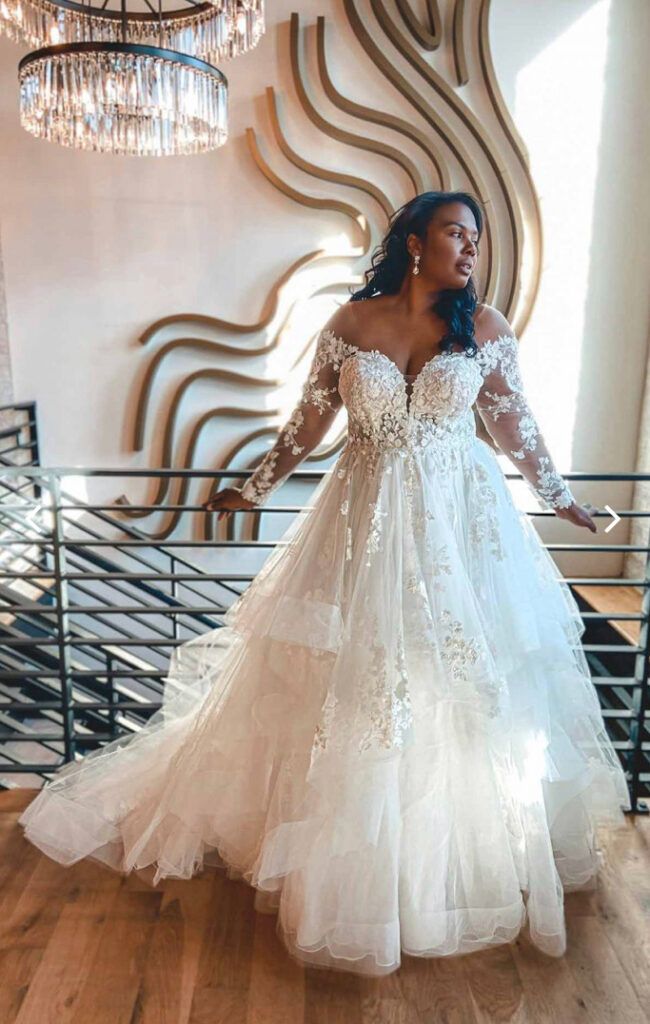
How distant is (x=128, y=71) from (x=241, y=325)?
84.3 inches

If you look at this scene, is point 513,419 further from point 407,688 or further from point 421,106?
point 421,106

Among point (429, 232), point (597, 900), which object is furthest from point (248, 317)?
point (597, 900)

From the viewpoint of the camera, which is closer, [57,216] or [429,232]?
[429,232]

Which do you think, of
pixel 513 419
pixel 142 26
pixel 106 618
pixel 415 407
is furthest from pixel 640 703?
pixel 106 618

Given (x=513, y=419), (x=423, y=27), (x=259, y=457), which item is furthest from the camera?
(x=259, y=457)

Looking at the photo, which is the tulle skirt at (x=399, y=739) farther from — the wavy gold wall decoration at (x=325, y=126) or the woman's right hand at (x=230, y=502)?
the wavy gold wall decoration at (x=325, y=126)

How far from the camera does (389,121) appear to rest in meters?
3.83

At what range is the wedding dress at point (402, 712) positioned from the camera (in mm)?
1514

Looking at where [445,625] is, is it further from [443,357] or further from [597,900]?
[597,900]

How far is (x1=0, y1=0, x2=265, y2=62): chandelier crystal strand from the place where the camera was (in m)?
2.11

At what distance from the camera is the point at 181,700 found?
202 cm

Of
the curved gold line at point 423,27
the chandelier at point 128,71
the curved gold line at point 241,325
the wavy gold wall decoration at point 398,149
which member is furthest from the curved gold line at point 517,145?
the chandelier at point 128,71

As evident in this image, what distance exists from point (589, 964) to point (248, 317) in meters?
3.32

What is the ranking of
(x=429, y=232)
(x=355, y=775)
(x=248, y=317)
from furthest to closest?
(x=248, y=317), (x=429, y=232), (x=355, y=775)
